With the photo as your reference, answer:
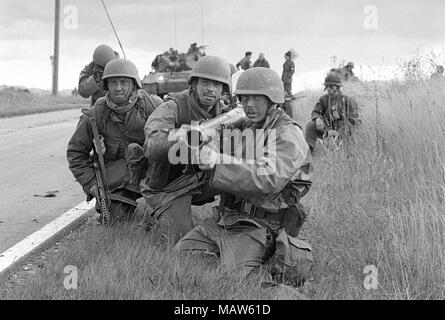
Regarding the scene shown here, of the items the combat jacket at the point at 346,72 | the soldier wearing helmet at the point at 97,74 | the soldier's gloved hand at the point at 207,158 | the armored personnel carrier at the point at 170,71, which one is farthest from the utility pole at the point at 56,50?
the soldier's gloved hand at the point at 207,158

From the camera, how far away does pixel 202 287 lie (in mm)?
3846

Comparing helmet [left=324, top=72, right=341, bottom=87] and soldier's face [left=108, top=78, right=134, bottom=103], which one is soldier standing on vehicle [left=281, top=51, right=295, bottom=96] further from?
soldier's face [left=108, top=78, right=134, bottom=103]

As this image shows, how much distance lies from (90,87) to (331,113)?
3.47 metres

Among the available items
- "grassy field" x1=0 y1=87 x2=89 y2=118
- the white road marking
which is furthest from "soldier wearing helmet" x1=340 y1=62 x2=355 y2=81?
"grassy field" x1=0 y1=87 x2=89 y2=118

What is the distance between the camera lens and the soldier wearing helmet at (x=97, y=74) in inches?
308

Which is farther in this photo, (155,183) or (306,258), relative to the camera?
(155,183)

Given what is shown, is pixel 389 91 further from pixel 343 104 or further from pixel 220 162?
pixel 220 162

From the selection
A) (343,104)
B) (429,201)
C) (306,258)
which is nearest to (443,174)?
(429,201)

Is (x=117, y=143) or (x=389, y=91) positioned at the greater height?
(x=389, y=91)

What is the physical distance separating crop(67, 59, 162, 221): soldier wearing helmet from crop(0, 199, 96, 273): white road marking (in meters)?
0.40

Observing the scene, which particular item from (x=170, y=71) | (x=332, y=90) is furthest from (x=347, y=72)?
(x=170, y=71)
